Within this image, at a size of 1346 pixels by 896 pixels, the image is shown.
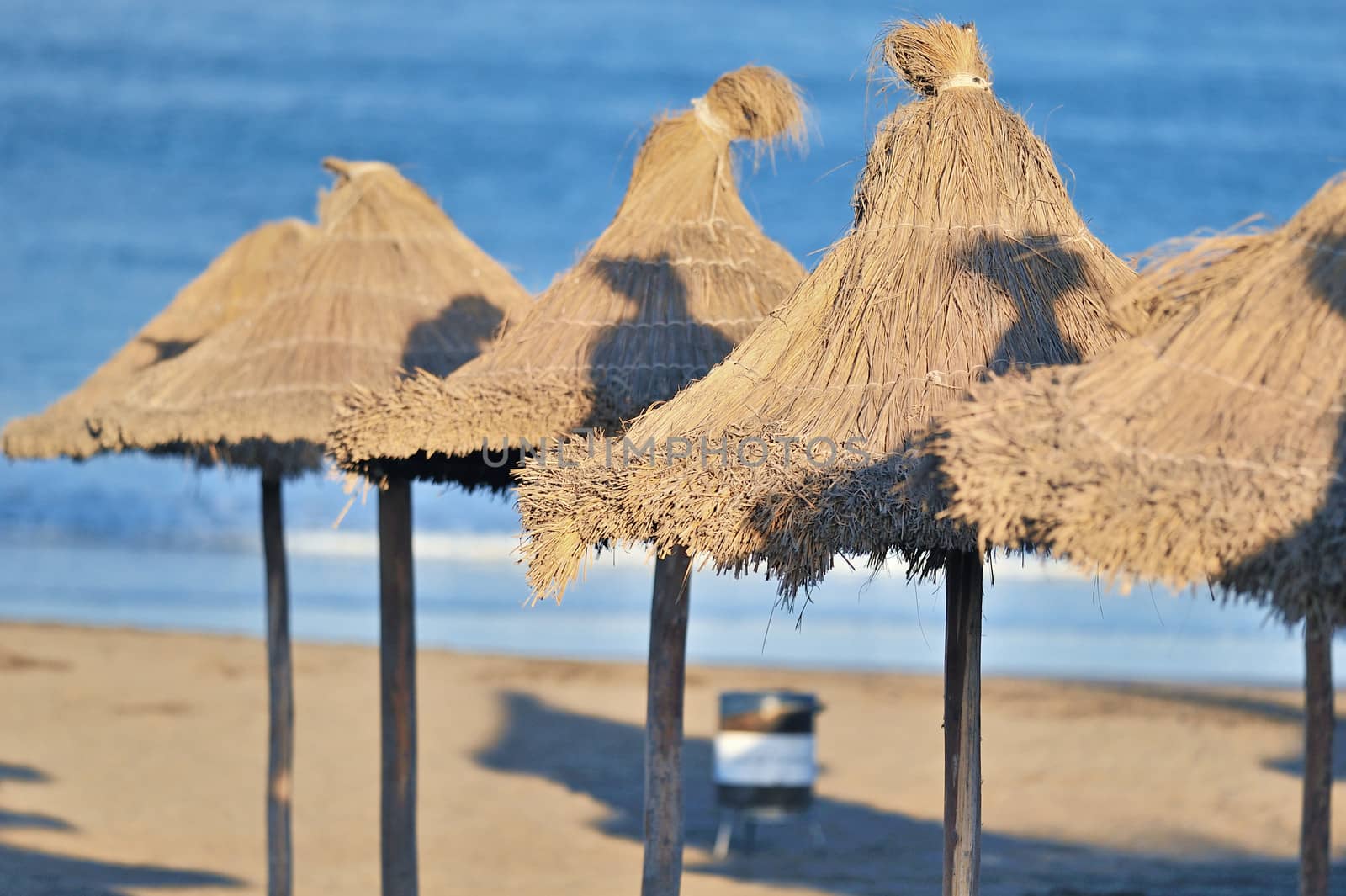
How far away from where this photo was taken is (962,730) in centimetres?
402

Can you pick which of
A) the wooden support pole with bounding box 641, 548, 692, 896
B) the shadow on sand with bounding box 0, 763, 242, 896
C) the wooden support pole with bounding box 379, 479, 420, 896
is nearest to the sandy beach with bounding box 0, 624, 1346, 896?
the shadow on sand with bounding box 0, 763, 242, 896

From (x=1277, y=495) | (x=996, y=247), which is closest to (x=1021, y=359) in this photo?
(x=996, y=247)

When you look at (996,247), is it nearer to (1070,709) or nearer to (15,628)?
(1070,709)

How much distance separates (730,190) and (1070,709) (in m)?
9.31

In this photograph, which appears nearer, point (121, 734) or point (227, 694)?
point (121, 734)

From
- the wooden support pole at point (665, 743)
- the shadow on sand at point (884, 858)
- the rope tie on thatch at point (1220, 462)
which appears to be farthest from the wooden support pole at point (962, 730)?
the shadow on sand at point (884, 858)

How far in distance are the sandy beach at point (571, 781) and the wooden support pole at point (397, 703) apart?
6.39ft

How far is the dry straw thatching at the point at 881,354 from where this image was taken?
3662 mm

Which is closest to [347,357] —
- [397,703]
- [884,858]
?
[397,703]

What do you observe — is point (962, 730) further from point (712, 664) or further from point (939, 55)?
point (712, 664)

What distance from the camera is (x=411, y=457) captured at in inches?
226

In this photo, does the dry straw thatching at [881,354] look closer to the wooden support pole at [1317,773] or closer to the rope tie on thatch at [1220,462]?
the rope tie on thatch at [1220,462]

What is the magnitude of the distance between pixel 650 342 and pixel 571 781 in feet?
22.1

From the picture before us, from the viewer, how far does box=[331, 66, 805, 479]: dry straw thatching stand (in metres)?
5.17
